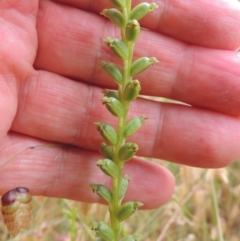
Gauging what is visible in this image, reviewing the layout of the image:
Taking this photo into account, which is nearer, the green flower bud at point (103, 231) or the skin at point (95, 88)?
the green flower bud at point (103, 231)

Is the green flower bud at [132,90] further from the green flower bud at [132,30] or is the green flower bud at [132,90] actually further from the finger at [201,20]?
the finger at [201,20]

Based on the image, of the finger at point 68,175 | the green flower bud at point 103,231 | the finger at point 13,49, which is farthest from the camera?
the finger at point 68,175

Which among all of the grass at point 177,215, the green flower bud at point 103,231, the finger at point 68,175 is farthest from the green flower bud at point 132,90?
the finger at point 68,175

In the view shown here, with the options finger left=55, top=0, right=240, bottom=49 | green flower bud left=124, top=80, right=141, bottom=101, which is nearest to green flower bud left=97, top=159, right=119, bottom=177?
green flower bud left=124, top=80, right=141, bottom=101

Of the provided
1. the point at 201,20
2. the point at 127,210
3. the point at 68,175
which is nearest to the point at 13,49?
the point at 68,175

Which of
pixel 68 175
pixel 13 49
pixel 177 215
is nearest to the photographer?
pixel 13 49

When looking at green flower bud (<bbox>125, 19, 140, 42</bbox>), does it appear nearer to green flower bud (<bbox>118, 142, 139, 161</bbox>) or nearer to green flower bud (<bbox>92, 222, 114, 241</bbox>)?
green flower bud (<bbox>118, 142, 139, 161</bbox>)

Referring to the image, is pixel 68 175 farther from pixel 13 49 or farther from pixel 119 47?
pixel 119 47
